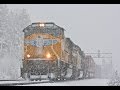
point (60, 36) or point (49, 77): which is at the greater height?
point (60, 36)

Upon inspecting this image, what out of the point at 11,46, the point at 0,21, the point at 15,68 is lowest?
the point at 15,68

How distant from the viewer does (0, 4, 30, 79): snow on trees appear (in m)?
52.2

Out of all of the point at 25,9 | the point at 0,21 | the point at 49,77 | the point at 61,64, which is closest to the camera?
the point at 49,77

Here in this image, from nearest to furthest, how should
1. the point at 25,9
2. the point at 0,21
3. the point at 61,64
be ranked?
the point at 61,64
the point at 0,21
the point at 25,9

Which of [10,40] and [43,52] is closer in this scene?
[43,52]

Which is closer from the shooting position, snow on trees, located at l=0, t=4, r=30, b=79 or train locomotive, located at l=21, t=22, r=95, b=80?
train locomotive, located at l=21, t=22, r=95, b=80

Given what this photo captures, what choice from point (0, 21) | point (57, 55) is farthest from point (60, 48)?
point (0, 21)

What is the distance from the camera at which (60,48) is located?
2323 cm

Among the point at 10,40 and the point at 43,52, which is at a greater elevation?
the point at 10,40

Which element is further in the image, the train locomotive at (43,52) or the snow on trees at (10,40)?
the snow on trees at (10,40)

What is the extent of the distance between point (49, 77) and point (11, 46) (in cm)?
3370

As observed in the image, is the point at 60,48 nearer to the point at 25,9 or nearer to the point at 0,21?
the point at 0,21

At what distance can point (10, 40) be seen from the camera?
54.7 m

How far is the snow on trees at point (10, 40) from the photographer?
52.2m
